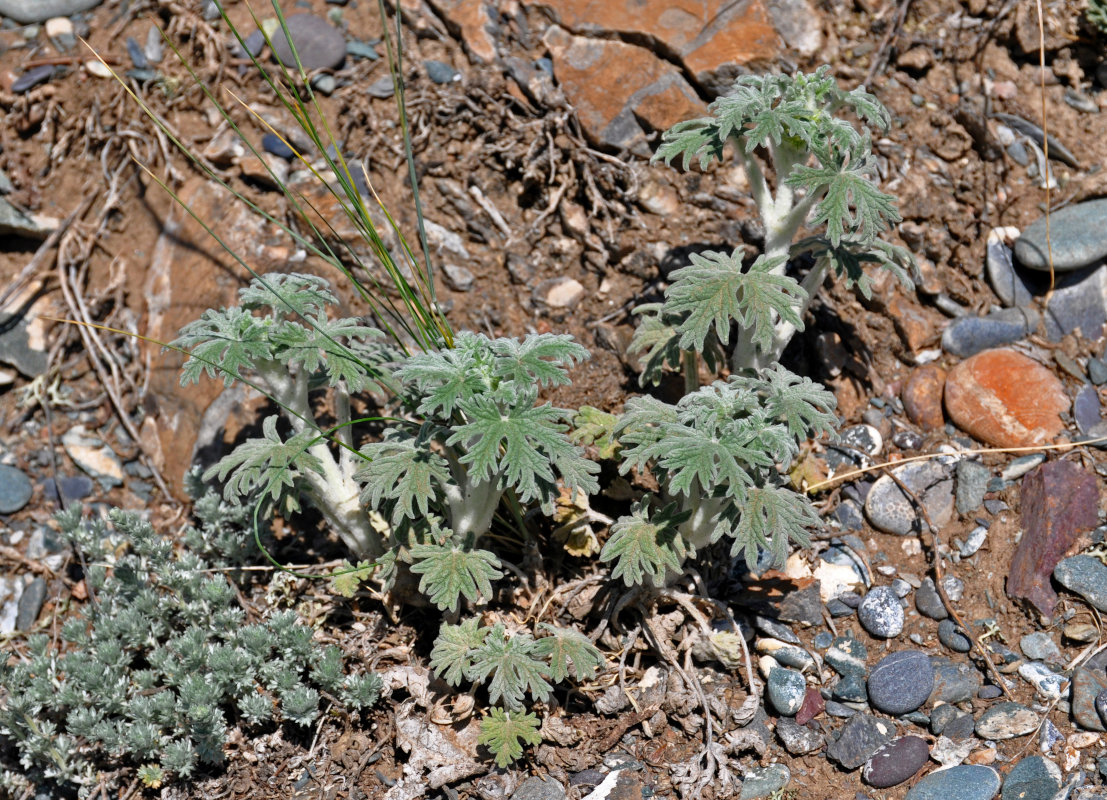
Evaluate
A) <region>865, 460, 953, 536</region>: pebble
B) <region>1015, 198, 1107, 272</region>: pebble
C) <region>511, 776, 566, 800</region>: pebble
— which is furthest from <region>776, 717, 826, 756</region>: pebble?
<region>1015, 198, 1107, 272</region>: pebble

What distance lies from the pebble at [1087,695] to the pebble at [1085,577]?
0.31 metres

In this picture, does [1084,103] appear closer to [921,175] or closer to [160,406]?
[921,175]

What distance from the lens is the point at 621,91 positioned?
5.05 metres

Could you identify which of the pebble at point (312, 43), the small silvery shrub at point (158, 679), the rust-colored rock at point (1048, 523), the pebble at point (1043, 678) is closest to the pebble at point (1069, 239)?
the rust-colored rock at point (1048, 523)

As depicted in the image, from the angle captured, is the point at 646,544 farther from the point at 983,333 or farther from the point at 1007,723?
the point at 983,333

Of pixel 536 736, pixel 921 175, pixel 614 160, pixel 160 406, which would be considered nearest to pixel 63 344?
pixel 160 406

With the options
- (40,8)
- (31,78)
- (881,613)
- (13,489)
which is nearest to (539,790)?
(881,613)

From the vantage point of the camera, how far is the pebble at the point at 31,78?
5.76 metres

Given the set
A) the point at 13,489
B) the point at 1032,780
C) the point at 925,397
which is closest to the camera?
the point at 1032,780

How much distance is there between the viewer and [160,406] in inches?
199

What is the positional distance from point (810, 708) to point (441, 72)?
3.84 meters

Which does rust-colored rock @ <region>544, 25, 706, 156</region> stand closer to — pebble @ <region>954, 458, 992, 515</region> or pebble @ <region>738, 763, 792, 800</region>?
pebble @ <region>954, 458, 992, 515</region>

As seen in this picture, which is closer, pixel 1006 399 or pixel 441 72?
pixel 1006 399

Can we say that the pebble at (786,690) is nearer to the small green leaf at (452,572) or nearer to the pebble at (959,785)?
the pebble at (959,785)
